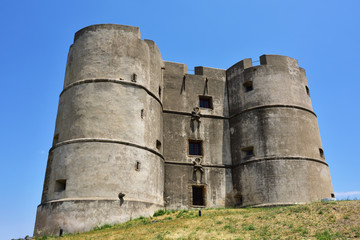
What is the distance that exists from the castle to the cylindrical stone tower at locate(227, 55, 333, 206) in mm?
71

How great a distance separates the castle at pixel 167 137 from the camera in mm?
18641

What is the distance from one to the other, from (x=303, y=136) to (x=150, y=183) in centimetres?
1130

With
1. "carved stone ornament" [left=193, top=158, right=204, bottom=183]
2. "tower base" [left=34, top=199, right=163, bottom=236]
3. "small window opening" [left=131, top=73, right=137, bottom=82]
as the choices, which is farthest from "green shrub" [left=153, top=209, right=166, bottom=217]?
"small window opening" [left=131, top=73, right=137, bottom=82]

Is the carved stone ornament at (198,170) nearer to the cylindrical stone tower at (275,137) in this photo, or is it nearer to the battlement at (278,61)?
the cylindrical stone tower at (275,137)

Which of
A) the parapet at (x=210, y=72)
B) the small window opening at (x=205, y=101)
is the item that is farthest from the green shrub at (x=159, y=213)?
the parapet at (x=210, y=72)

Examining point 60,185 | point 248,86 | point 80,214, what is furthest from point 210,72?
point 80,214

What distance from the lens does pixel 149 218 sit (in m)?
19.0

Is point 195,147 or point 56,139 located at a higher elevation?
point 195,147

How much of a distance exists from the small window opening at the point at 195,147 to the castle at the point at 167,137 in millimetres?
78

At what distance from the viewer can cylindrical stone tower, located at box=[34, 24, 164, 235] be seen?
18016 mm

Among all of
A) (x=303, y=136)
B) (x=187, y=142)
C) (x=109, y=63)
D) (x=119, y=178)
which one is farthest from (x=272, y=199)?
(x=109, y=63)

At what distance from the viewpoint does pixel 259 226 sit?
567 inches

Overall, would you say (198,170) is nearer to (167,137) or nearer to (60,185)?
(167,137)

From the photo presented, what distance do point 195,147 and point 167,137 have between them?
7.80 feet
